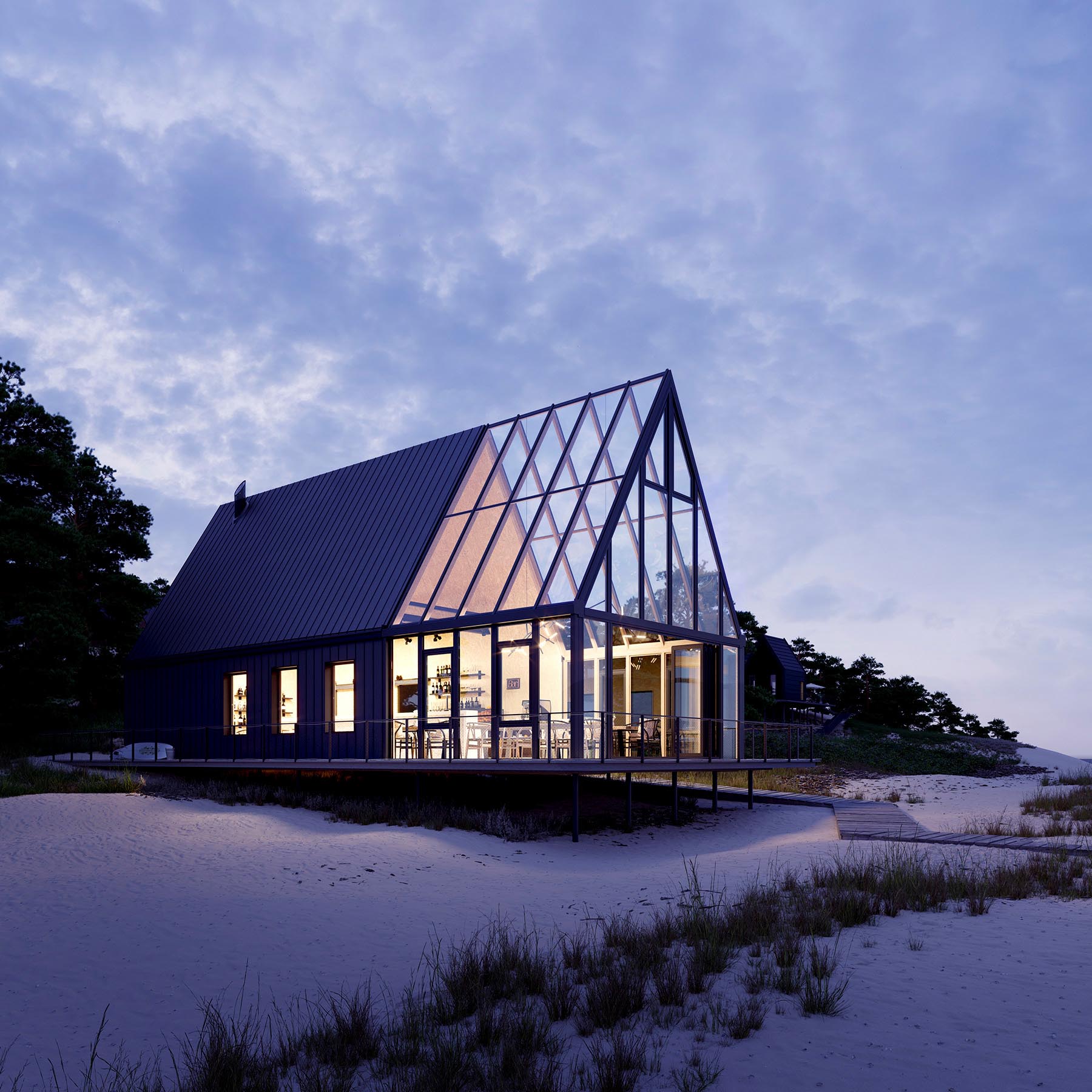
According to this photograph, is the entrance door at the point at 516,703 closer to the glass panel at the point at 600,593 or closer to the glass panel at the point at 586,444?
the glass panel at the point at 600,593

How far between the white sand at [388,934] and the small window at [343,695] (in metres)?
5.34

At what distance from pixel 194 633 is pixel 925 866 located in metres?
21.4

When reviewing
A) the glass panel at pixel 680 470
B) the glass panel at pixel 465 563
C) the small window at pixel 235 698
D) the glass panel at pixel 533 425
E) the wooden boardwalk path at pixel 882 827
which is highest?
the glass panel at pixel 533 425

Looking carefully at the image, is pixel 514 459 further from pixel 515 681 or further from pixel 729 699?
pixel 729 699

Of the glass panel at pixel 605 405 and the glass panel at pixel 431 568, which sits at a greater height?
the glass panel at pixel 605 405

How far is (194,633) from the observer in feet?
87.3

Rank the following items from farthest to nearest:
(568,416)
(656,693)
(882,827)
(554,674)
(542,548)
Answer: (568,416) → (542,548) → (656,693) → (554,674) → (882,827)

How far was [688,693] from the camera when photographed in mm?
20906

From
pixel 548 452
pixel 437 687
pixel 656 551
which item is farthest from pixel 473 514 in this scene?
pixel 656 551

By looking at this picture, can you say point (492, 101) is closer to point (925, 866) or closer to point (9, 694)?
point (925, 866)

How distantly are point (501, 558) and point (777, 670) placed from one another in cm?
2607

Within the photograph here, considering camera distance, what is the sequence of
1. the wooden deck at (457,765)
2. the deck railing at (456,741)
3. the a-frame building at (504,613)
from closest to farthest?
the wooden deck at (457,765) → the deck railing at (456,741) → the a-frame building at (504,613)

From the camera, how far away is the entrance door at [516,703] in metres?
17.6

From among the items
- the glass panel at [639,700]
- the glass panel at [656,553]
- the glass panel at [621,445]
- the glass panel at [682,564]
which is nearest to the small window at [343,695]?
the glass panel at [639,700]
